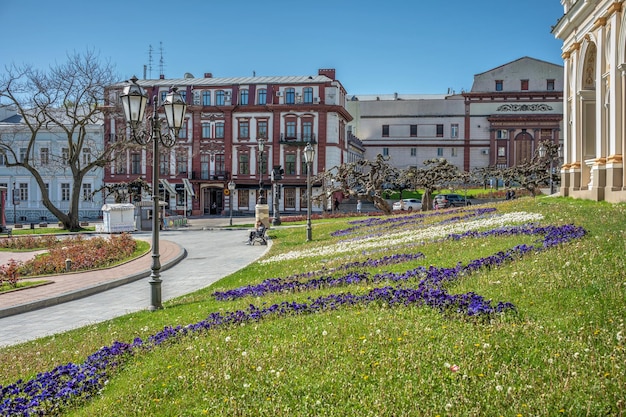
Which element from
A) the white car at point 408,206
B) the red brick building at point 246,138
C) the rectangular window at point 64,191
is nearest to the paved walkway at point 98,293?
the white car at point 408,206

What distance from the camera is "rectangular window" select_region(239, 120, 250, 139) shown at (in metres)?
59.3

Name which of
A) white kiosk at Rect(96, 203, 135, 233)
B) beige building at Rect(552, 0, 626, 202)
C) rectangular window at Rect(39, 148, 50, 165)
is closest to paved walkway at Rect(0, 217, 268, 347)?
beige building at Rect(552, 0, 626, 202)

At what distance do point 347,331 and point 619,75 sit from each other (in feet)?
52.3

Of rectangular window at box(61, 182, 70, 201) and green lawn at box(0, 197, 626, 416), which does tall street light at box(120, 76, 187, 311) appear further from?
rectangular window at box(61, 182, 70, 201)

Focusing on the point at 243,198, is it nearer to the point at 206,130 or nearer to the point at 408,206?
the point at 206,130

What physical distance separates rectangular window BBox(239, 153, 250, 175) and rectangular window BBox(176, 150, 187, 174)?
20.0 feet

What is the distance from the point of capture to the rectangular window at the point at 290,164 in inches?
2287

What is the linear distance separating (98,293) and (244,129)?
47220mm

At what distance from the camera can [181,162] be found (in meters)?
60.2

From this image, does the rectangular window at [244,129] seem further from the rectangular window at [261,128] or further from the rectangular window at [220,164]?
the rectangular window at [220,164]

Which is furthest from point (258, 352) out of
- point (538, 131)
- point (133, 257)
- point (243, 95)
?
point (538, 131)

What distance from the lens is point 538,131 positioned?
66.8 meters

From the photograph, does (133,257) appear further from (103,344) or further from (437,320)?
(437,320)

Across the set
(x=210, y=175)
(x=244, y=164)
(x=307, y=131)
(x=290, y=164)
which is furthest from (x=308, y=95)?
(x=210, y=175)
